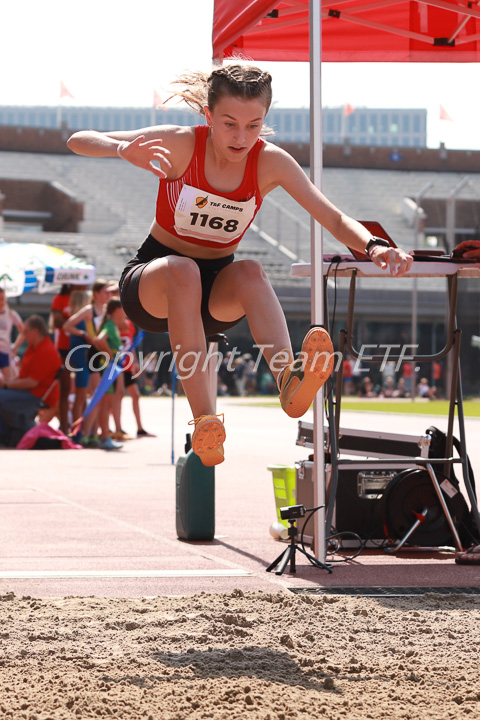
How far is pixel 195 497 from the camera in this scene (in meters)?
6.86

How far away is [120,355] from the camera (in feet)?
43.5

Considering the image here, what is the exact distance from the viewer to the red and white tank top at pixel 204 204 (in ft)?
15.0

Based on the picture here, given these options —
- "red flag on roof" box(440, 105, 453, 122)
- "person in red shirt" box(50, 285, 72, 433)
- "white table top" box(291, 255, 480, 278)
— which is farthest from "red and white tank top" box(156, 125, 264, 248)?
"red flag on roof" box(440, 105, 453, 122)

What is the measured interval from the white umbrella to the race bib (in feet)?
32.4

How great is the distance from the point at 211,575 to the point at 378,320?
129ft

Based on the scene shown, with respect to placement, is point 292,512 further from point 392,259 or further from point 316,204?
point 392,259

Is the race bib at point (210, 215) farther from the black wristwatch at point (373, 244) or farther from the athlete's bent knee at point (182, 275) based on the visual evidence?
the black wristwatch at point (373, 244)

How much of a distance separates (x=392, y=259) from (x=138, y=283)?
1193 millimetres

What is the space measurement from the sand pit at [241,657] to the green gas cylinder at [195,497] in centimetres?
173

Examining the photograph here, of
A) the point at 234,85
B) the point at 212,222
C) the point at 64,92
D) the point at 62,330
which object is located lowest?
the point at 62,330

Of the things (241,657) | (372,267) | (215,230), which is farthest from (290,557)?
(215,230)

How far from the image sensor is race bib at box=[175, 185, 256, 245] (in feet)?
15.0

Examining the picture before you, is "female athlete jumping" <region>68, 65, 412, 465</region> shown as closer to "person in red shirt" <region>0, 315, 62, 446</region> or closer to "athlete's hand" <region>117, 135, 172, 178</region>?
"athlete's hand" <region>117, 135, 172, 178</region>

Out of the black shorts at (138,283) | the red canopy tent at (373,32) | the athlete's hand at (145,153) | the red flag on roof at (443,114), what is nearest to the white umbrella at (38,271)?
the red canopy tent at (373,32)
